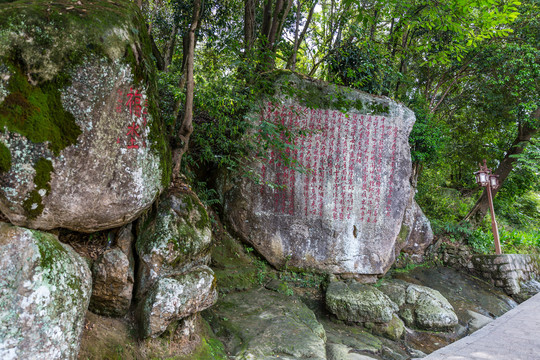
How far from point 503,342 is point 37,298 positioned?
20.2ft

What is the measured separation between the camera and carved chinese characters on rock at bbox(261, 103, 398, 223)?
627 centimetres

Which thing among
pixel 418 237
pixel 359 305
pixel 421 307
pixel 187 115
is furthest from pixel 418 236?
pixel 187 115

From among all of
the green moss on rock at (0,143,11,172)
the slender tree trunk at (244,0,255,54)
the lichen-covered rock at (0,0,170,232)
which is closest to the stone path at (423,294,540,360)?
the lichen-covered rock at (0,0,170,232)

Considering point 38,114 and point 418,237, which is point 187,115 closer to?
point 38,114

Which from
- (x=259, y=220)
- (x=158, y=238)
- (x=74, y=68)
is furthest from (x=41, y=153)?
(x=259, y=220)

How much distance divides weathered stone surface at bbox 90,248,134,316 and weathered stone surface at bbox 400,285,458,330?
4.87m

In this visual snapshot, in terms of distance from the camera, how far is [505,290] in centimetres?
801

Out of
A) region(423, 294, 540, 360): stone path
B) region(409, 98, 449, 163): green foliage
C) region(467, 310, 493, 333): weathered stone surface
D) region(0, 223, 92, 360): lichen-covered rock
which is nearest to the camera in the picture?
region(0, 223, 92, 360): lichen-covered rock

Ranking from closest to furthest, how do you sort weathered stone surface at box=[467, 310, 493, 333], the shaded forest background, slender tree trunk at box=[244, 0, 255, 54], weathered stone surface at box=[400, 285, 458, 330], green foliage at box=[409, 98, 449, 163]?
the shaded forest background
weathered stone surface at box=[400, 285, 458, 330]
weathered stone surface at box=[467, 310, 493, 333]
slender tree trunk at box=[244, 0, 255, 54]
green foliage at box=[409, 98, 449, 163]

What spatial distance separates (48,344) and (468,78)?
11925 millimetres

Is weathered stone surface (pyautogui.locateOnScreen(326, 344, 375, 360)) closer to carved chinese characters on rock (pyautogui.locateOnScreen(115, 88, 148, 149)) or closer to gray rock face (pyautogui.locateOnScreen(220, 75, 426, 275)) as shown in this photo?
gray rock face (pyautogui.locateOnScreen(220, 75, 426, 275))

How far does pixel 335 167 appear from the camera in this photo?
6.48 meters

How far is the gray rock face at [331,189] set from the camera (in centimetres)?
613

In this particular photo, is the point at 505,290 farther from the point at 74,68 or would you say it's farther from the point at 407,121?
the point at 74,68
